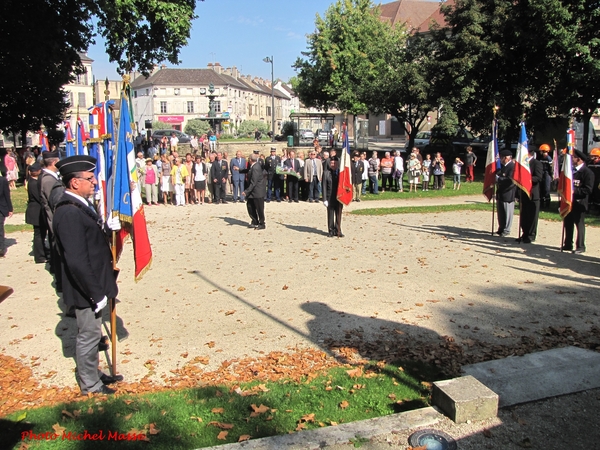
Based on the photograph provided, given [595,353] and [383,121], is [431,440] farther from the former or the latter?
[383,121]

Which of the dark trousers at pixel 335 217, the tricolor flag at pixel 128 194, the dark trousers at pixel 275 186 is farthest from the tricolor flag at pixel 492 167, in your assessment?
the tricolor flag at pixel 128 194

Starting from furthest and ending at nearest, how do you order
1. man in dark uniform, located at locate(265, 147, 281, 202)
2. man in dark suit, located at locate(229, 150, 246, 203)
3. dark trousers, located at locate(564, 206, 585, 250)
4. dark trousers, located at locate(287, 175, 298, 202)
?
1. dark trousers, located at locate(287, 175, 298, 202)
2. man in dark uniform, located at locate(265, 147, 281, 202)
3. man in dark suit, located at locate(229, 150, 246, 203)
4. dark trousers, located at locate(564, 206, 585, 250)

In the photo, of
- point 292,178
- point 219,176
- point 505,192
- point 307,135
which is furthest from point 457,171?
point 307,135

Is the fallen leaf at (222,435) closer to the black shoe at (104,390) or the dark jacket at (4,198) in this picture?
the black shoe at (104,390)

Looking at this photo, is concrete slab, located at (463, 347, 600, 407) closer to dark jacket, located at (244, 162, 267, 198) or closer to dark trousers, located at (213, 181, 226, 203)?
dark jacket, located at (244, 162, 267, 198)

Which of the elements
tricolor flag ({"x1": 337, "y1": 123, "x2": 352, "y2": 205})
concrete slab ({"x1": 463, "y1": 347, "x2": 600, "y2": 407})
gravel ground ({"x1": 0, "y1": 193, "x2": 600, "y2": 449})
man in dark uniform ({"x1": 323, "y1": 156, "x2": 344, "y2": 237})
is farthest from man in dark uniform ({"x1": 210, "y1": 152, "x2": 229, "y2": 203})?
concrete slab ({"x1": 463, "y1": 347, "x2": 600, "y2": 407})

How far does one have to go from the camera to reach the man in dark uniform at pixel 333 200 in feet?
43.7

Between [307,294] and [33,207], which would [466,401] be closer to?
[307,294]

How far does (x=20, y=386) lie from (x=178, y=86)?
91.9 metres

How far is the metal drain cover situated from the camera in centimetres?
417

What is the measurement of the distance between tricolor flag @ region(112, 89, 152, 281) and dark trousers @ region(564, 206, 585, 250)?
9.24m

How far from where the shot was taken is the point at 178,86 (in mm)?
91812

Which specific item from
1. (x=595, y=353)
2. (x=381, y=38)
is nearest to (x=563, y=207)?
(x=595, y=353)

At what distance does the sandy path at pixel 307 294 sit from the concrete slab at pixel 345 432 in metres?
2.11
